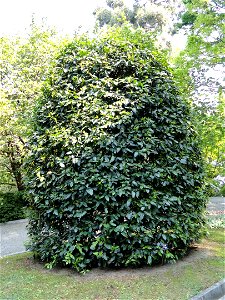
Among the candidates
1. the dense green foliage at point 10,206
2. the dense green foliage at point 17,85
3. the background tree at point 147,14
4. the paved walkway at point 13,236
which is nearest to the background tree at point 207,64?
the paved walkway at point 13,236

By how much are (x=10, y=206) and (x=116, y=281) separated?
700 cm

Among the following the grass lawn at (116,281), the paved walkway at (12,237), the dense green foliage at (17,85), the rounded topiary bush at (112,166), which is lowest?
the paved walkway at (12,237)

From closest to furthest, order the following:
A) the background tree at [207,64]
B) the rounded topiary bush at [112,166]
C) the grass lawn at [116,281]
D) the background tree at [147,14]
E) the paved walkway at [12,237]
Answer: the grass lawn at [116,281] → the rounded topiary bush at [112,166] → the paved walkway at [12,237] → the background tree at [207,64] → the background tree at [147,14]

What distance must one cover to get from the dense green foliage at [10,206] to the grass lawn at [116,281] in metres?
Answer: 5.49

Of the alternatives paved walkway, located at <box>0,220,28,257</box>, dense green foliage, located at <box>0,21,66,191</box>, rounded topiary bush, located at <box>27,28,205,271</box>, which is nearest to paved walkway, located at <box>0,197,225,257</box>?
paved walkway, located at <box>0,220,28,257</box>

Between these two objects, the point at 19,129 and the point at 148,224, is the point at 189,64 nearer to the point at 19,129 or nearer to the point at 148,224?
the point at 19,129

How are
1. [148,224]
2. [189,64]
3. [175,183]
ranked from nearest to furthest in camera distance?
[148,224], [175,183], [189,64]

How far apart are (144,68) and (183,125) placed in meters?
0.99

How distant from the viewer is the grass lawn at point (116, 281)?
10.6 feet

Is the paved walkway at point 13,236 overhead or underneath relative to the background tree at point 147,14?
underneath

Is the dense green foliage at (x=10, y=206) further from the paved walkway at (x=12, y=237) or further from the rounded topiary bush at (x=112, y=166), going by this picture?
the rounded topiary bush at (x=112, y=166)

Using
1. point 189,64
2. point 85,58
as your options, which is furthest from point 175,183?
point 189,64

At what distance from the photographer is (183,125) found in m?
4.38

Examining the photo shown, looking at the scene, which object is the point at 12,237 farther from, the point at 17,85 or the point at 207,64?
the point at 207,64
